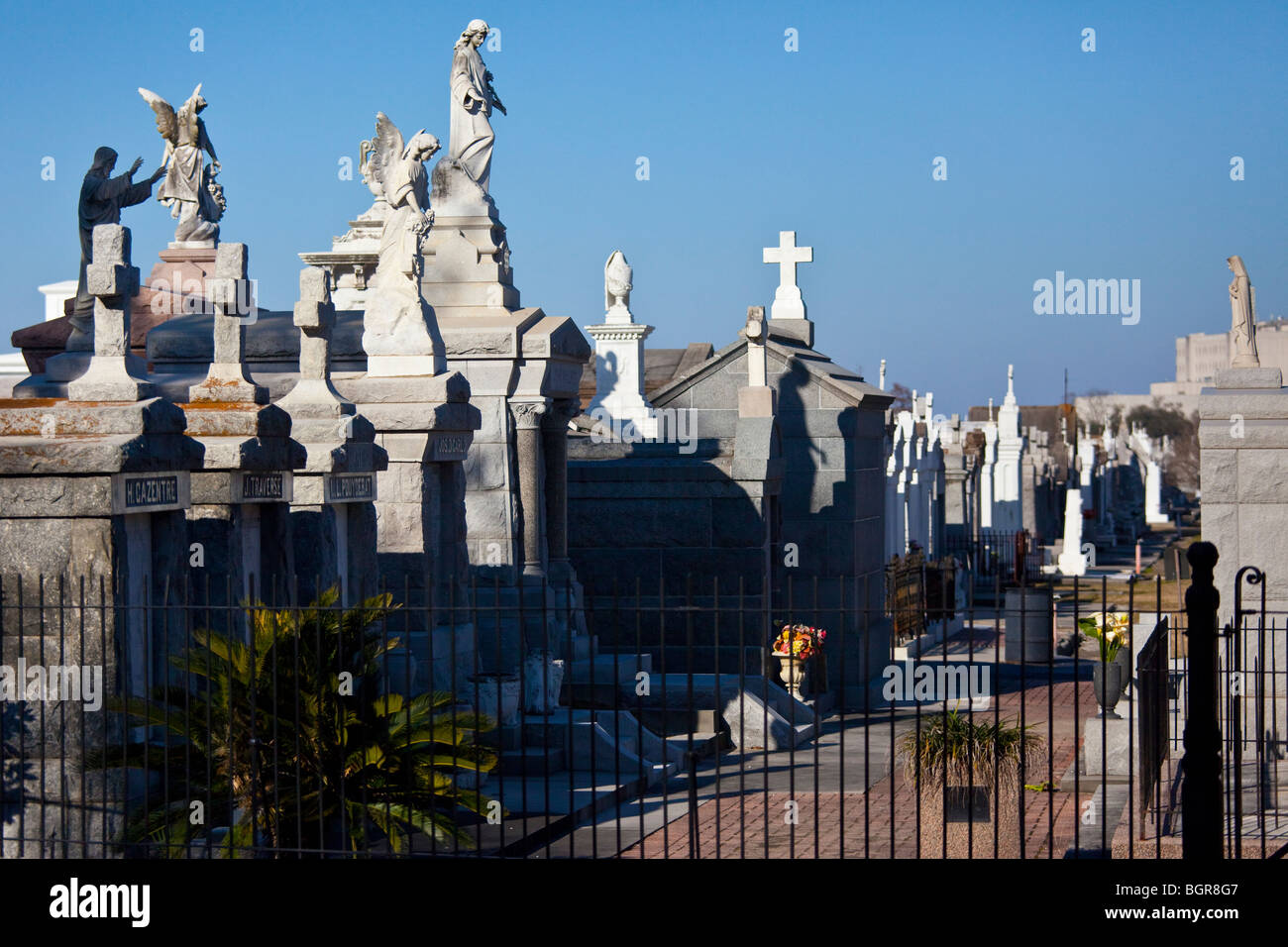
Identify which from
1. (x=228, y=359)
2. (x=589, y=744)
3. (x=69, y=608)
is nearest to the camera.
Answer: (x=69, y=608)

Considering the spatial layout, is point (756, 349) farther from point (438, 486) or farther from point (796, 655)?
point (438, 486)

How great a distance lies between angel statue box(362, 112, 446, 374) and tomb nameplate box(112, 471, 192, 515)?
376 cm

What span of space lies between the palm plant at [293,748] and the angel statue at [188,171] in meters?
13.6

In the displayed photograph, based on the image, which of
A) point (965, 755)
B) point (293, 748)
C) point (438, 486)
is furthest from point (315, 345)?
point (965, 755)

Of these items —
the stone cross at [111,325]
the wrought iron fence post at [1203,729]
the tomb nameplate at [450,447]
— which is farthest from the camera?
the tomb nameplate at [450,447]

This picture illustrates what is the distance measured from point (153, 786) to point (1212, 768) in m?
5.24

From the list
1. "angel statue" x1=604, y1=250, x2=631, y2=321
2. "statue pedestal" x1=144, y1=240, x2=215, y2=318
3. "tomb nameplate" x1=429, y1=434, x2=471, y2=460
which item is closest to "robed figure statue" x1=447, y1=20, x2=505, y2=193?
"tomb nameplate" x1=429, y1=434, x2=471, y2=460

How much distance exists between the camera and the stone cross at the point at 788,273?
21953 mm

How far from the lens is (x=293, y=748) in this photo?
8.68m

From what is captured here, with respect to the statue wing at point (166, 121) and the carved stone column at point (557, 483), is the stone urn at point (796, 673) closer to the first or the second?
the carved stone column at point (557, 483)

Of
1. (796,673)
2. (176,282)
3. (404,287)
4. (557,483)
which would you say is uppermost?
(176,282)

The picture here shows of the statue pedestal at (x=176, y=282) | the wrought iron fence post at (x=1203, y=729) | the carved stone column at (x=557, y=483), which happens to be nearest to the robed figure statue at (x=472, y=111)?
the carved stone column at (x=557, y=483)

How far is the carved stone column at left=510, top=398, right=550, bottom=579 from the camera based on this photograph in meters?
14.9

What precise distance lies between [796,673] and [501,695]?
19.8ft
